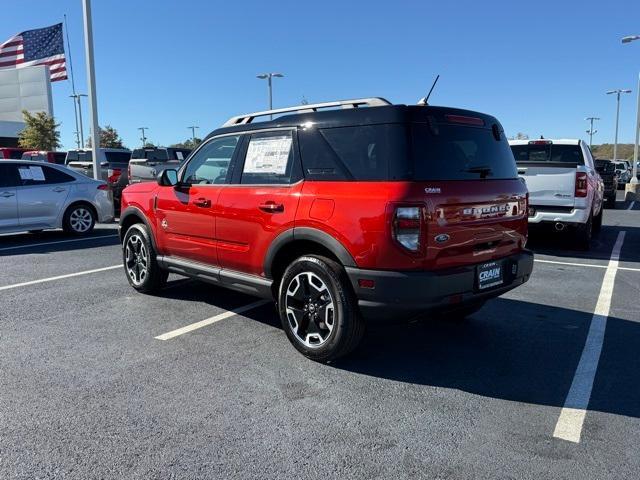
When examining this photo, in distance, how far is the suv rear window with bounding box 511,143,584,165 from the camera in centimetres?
951

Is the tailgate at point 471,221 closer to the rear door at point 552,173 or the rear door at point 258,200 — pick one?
the rear door at point 258,200

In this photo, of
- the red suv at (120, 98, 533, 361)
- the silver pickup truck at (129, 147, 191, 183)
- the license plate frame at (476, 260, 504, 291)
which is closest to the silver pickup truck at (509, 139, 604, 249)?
the red suv at (120, 98, 533, 361)

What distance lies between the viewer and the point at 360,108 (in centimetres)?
388

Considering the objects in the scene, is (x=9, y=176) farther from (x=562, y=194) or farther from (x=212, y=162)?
(x=562, y=194)

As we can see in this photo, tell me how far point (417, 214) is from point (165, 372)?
215 cm

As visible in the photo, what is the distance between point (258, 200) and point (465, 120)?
1771 mm

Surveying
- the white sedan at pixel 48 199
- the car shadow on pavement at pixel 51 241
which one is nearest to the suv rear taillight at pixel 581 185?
the car shadow on pavement at pixel 51 241

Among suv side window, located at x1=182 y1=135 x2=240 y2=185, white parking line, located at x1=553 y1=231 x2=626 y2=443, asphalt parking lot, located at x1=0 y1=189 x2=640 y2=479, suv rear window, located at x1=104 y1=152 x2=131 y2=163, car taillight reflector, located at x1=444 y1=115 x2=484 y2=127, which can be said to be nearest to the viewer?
asphalt parking lot, located at x1=0 y1=189 x2=640 y2=479

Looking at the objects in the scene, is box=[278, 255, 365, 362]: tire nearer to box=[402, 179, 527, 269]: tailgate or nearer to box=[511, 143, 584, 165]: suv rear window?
box=[402, 179, 527, 269]: tailgate

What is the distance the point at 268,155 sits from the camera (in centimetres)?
452

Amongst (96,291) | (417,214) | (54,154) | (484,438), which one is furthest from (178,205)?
(54,154)

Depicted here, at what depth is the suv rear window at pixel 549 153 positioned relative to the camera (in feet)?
31.2

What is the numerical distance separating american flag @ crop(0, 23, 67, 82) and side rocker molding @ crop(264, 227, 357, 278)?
23056mm

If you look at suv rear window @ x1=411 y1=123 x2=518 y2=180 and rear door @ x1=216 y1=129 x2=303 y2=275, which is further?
rear door @ x1=216 y1=129 x2=303 y2=275
